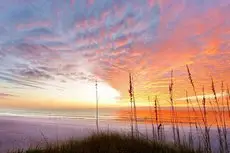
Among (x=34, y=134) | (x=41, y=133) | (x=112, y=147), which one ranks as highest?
(x=41, y=133)

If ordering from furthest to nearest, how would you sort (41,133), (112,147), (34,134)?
(34,134) → (41,133) → (112,147)

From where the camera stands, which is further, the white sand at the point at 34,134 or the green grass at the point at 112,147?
the white sand at the point at 34,134

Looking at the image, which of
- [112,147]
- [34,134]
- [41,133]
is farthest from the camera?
[34,134]

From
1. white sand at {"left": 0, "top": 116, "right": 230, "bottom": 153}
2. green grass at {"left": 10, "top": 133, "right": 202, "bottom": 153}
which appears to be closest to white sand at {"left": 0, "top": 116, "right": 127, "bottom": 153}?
white sand at {"left": 0, "top": 116, "right": 230, "bottom": 153}

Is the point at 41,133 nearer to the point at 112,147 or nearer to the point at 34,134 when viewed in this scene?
the point at 112,147

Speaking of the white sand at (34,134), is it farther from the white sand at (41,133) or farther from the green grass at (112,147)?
the green grass at (112,147)

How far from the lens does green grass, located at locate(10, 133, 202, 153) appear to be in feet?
21.1

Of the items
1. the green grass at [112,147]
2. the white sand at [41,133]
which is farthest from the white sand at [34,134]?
the green grass at [112,147]

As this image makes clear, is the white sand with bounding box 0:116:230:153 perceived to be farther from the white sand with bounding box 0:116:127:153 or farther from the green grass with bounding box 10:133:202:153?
the green grass with bounding box 10:133:202:153

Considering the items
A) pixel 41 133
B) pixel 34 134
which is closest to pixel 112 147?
pixel 41 133

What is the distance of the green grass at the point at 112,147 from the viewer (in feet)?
21.1

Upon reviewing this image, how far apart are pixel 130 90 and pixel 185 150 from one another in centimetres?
247

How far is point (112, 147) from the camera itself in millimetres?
6613

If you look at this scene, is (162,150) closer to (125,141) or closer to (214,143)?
(125,141)
